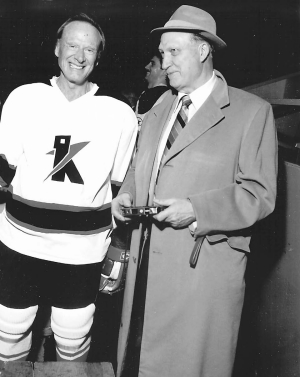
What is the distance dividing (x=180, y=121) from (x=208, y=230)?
1.80ft

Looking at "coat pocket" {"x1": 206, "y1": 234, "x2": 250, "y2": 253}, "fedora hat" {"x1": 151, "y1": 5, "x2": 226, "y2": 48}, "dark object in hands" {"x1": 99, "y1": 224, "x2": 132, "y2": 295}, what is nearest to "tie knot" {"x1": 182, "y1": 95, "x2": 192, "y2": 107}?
"fedora hat" {"x1": 151, "y1": 5, "x2": 226, "y2": 48}

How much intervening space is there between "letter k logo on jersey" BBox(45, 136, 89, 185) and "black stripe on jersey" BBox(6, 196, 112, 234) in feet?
0.49

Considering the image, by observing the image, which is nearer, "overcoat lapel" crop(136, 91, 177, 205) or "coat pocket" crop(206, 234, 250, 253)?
"coat pocket" crop(206, 234, 250, 253)

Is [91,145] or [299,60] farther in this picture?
[299,60]

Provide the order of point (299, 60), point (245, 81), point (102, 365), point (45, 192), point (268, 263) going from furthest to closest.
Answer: point (245, 81)
point (299, 60)
point (268, 263)
point (45, 192)
point (102, 365)

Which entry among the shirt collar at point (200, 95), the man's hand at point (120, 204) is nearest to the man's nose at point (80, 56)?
the shirt collar at point (200, 95)

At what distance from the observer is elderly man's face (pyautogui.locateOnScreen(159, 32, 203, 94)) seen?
1.85m

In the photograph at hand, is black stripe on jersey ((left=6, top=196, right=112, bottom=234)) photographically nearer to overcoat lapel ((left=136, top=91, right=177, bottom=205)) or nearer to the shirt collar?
overcoat lapel ((left=136, top=91, right=177, bottom=205))

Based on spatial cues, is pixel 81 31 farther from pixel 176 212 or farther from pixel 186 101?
pixel 176 212

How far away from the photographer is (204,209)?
1.73 meters

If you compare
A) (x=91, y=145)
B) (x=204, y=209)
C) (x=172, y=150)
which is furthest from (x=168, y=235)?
(x=91, y=145)

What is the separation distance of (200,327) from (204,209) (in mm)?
575

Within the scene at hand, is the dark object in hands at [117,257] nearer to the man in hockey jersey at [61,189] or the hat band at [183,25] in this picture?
the man in hockey jersey at [61,189]

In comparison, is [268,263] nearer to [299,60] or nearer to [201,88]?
[201,88]
